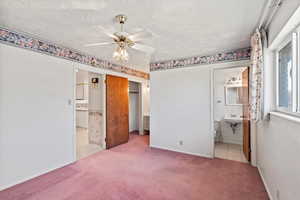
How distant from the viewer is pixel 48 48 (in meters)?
2.56

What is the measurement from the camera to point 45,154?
8.33 feet

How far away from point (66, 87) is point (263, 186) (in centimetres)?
374

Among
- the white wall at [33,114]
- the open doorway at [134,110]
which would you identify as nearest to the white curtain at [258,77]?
the white wall at [33,114]

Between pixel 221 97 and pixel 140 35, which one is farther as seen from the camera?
pixel 221 97

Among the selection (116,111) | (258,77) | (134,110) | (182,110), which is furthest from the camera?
(134,110)

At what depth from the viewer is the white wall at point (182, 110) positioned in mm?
3330

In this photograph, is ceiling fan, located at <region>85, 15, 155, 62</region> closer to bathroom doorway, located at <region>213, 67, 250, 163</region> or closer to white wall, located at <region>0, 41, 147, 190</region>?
white wall, located at <region>0, 41, 147, 190</region>

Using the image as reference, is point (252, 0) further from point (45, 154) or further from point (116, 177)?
point (45, 154)

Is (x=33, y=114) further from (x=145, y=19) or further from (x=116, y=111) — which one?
(x=145, y=19)

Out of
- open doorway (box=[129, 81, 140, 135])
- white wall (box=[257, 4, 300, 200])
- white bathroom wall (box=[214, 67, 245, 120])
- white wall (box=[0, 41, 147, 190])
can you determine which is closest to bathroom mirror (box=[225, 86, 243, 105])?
white bathroom wall (box=[214, 67, 245, 120])

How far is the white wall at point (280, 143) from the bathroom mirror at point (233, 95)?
2452 mm

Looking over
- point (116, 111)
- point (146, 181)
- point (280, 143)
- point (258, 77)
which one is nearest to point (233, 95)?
point (258, 77)

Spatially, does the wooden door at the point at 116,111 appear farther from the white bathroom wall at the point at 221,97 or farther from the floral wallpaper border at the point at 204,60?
the white bathroom wall at the point at 221,97

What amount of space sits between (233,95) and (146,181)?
12.1 feet
